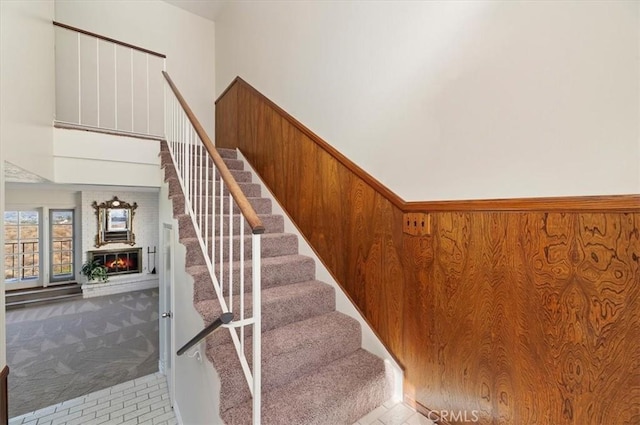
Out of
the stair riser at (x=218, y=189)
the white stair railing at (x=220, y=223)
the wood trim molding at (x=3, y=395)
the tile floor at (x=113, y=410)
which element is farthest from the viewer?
the stair riser at (x=218, y=189)

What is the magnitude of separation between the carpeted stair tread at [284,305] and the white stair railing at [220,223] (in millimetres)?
76

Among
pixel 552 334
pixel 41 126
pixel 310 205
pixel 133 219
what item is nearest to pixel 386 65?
pixel 310 205

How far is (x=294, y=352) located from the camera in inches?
64.4

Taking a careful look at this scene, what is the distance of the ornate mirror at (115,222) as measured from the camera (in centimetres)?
618

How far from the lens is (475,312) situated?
4.50ft

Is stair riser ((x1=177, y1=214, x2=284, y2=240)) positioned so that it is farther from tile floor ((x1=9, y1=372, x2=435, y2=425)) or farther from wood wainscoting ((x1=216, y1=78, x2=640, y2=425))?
tile floor ((x1=9, y1=372, x2=435, y2=425))

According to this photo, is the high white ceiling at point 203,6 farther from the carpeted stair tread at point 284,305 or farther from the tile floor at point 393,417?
the tile floor at point 393,417

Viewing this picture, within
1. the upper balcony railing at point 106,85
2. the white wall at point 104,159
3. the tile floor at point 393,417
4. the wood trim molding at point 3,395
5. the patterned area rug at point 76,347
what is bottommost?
the patterned area rug at point 76,347

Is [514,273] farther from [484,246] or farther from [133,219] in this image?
[133,219]

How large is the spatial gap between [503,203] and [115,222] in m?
7.44

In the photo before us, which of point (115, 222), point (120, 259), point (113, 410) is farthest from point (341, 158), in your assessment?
point (120, 259)

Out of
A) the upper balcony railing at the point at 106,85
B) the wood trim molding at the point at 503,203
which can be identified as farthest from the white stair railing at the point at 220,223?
the upper balcony railing at the point at 106,85

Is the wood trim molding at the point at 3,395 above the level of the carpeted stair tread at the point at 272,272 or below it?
below

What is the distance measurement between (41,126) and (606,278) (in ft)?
11.6
